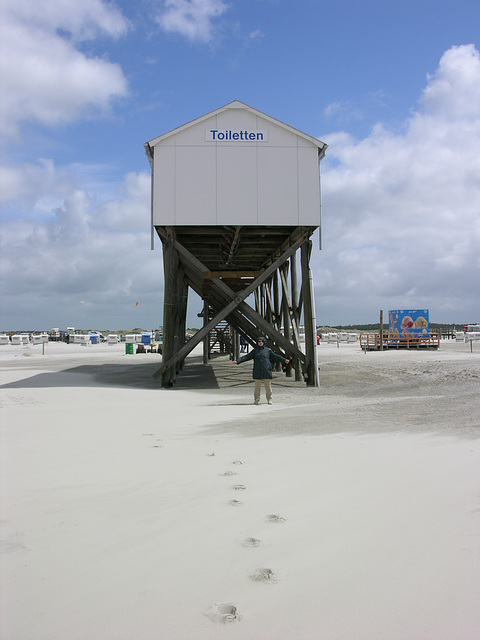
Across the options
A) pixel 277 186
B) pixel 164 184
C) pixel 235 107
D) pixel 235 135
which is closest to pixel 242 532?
pixel 164 184

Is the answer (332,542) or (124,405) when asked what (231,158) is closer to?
(124,405)

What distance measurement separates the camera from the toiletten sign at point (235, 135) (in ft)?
46.7

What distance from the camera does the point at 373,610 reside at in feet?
8.30

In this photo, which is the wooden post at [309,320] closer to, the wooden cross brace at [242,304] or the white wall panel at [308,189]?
the wooden cross brace at [242,304]

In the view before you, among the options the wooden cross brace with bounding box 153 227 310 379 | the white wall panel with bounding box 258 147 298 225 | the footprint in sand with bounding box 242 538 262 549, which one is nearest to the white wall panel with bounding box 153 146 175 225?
the wooden cross brace with bounding box 153 227 310 379

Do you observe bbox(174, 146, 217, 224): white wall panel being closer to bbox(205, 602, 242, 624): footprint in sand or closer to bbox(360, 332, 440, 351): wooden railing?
bbox(205, 602, 242, 624): footprint in sand

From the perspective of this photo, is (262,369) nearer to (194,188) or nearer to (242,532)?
(194,188)

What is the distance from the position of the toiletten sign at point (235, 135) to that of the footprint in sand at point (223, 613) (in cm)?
1338

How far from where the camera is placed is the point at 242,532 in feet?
11.2

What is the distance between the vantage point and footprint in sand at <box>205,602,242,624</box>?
2473 mm

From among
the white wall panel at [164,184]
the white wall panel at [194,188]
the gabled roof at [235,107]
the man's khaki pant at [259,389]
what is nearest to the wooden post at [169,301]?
the white wall panel at [164,184]

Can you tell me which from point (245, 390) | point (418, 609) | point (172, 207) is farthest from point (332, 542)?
point (172, 207)

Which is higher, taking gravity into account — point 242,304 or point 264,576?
point 242,304

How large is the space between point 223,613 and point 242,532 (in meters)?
0.90
